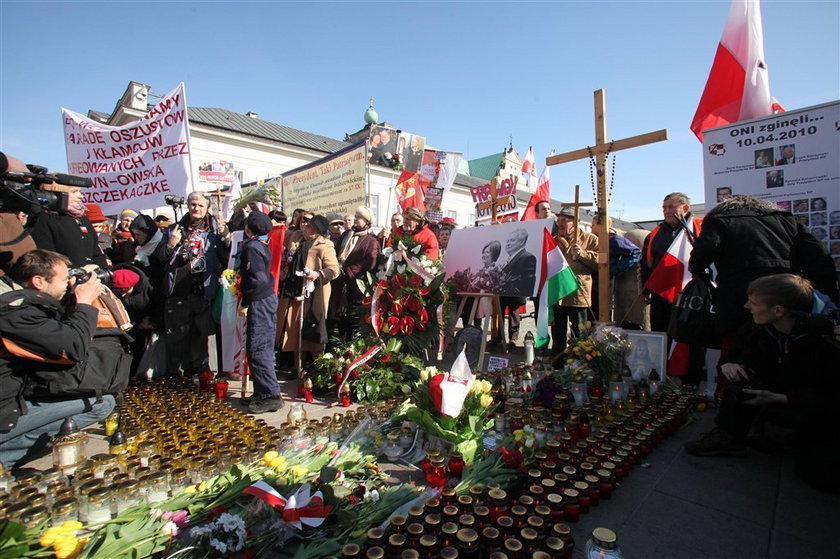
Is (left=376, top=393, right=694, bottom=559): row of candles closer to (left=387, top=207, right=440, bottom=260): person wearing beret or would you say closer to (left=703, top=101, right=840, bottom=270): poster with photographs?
(left=387, top=207, right=440, bottom=260): person wearing beret

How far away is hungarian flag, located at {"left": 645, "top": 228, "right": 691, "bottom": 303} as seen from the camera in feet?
15.3

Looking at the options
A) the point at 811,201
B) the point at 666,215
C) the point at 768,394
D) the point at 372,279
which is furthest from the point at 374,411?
the point at 811,201

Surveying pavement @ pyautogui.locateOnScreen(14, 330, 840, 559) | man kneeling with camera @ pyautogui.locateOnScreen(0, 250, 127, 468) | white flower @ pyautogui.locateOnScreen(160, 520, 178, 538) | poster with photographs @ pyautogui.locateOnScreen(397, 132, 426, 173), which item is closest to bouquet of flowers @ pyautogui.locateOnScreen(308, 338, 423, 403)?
pavement @ pyautogui.locateOnScreen(14, 330, 840, 559)

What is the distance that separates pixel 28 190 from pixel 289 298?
2.64 meters

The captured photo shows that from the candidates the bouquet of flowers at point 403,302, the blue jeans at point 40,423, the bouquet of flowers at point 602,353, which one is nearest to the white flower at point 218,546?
the blue jeans at point 40,423

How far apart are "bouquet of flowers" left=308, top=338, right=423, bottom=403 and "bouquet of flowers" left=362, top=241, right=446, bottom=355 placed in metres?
0.15

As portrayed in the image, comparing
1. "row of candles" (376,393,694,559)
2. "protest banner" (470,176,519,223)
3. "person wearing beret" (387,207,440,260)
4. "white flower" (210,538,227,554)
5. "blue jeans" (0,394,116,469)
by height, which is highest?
Result: "protest banner" (470,176,519,223)

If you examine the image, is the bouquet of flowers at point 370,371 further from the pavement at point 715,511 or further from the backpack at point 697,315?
the backpack at point 697,315

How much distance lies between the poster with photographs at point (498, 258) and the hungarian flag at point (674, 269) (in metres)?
1.26

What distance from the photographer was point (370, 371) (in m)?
4.59

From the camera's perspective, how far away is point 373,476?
8.93 feet

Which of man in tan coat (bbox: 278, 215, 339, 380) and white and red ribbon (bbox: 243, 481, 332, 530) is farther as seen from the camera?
man in tan coat (bbox: 278, 215, 339, 380)

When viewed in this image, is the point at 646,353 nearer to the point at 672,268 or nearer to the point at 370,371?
the point at 672,268

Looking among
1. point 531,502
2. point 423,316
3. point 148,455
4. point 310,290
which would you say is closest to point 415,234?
point 423,316
